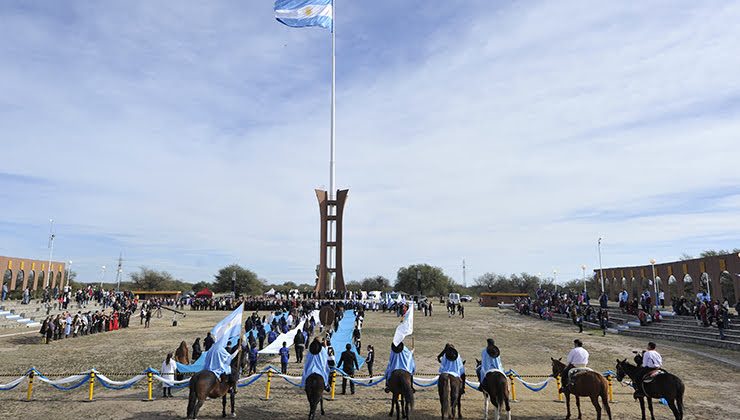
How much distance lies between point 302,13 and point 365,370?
37.3 metres

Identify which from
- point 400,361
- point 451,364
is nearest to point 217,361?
point 400,361

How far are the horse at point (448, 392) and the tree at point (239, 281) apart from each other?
93387mm

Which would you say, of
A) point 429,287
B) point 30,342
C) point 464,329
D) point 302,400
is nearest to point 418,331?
point 464,329

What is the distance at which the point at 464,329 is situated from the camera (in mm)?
32938

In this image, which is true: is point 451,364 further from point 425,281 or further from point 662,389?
point 425,281

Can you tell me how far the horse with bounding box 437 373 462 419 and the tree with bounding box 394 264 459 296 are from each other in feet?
288

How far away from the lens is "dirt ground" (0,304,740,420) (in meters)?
11.7

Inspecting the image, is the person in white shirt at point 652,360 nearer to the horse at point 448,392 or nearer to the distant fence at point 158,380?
the distant fence at point 158,380

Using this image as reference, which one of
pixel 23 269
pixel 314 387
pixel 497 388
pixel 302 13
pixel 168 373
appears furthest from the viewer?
pixel 23 269

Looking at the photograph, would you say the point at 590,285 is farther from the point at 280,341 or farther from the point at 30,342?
the point at 30,342

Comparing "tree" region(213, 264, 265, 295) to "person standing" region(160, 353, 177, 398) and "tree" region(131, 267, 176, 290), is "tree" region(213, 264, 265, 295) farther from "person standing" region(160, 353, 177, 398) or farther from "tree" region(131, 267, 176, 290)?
"person standing" region(160, 353, 177, 398)

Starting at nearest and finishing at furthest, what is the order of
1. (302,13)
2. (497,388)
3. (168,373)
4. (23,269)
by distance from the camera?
(497,388) → (168,373) → (302,13) → (23,269)

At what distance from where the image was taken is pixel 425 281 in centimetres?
9925

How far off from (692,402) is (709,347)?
45.7 ft
